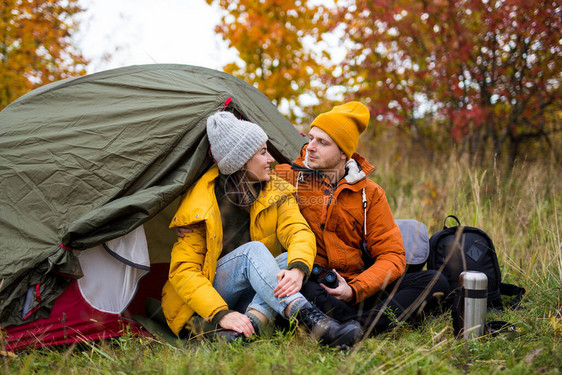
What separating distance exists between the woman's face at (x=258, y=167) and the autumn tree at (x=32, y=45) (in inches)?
162

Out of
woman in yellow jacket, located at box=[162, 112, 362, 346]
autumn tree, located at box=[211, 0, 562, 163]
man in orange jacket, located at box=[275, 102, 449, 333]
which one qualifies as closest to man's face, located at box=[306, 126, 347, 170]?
man in orange jacket, located at box=[275, 102, 449, 333]

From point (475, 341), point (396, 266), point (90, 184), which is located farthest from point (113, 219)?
point (475, 341)

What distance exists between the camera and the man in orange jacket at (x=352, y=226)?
256 centimetres

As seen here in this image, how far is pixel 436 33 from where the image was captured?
17.8ft

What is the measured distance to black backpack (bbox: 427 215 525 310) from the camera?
2.82 metres

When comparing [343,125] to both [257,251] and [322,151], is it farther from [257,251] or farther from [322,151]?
[257,251]

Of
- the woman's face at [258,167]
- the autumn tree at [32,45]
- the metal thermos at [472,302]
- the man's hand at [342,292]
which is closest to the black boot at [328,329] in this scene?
the man's hand at [342,292]

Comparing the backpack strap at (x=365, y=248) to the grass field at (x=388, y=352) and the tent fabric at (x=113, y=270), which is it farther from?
the tent fabric at (x=113, y=270)

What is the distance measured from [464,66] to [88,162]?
4.60 metres

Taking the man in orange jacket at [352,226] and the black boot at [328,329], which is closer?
the black boot at [328,329]

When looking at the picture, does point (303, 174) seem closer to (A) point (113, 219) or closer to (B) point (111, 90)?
(A) point (113, 219)

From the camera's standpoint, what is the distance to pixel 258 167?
8.73 ft

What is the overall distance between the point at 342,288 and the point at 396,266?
1.20ft

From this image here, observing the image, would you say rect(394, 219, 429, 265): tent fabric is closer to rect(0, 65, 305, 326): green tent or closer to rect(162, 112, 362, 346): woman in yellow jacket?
rect(162, 112, 362, 346): woman in yellow jacket
